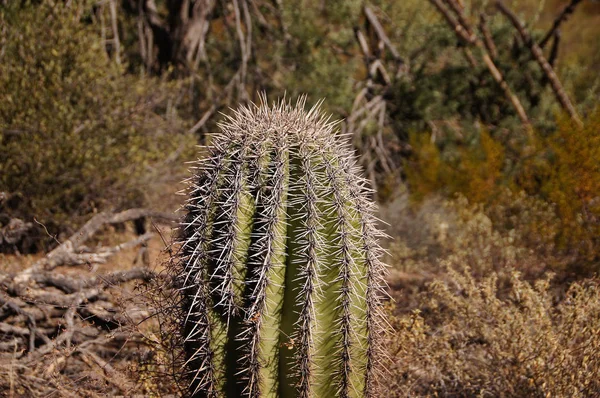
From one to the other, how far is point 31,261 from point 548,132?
583cm

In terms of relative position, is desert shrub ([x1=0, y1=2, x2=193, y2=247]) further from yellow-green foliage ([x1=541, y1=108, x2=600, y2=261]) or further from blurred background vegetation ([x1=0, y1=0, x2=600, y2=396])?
yellow-green foliage ([x1=541, y1=108, x2=600, y2=261])

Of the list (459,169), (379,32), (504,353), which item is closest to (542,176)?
(459,169)

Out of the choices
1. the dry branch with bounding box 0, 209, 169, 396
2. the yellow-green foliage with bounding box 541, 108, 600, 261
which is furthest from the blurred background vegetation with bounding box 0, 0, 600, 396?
the dry branch with bounding box 0, 209, 169, 396

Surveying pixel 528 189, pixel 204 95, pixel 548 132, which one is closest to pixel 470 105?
pixel 548 132

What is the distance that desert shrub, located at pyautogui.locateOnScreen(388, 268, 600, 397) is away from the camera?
3432 millimetres

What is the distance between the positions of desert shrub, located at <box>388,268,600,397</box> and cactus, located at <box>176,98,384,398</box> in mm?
595

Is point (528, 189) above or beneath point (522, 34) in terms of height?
beneath

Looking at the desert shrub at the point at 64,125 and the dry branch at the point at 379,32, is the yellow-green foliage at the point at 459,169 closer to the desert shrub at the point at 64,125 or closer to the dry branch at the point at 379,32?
the dry branch at the point at 379,32

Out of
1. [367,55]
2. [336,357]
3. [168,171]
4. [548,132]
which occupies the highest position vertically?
[367,55]

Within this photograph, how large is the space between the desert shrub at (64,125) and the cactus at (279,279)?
326cm

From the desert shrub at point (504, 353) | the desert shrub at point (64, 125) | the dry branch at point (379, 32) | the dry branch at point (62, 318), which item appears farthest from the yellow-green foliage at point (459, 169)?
the dry branch at point (62, 318)

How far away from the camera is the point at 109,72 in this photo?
252 inches

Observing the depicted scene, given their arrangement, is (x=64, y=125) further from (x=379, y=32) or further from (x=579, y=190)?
(x=579, y=190)

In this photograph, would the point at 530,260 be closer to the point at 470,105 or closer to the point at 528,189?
the point at 528,189
